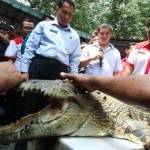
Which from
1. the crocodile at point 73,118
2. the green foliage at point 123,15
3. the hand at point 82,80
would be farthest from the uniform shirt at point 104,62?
the green foliage at point 123,15

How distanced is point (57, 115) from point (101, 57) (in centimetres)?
341

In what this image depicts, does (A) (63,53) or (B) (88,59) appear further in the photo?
(B) (88,59)

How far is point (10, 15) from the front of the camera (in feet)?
43.2

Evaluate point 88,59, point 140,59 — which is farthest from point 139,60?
point 88,59

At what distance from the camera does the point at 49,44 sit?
225 inches

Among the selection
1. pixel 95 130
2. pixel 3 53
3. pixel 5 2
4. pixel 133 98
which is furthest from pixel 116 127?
pixel 5 2

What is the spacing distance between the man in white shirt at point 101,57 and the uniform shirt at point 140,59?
2.26 ft

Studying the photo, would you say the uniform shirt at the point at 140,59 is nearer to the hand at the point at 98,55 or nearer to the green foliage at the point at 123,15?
Answer: the hand at the point at 98,55

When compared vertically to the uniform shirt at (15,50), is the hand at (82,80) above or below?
above

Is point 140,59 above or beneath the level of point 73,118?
above

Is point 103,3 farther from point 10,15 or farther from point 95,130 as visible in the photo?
point 95,130

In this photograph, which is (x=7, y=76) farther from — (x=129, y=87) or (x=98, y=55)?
(x=98, y=55)

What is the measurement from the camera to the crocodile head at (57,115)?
114 inches

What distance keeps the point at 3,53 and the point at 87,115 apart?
12.0 ft
